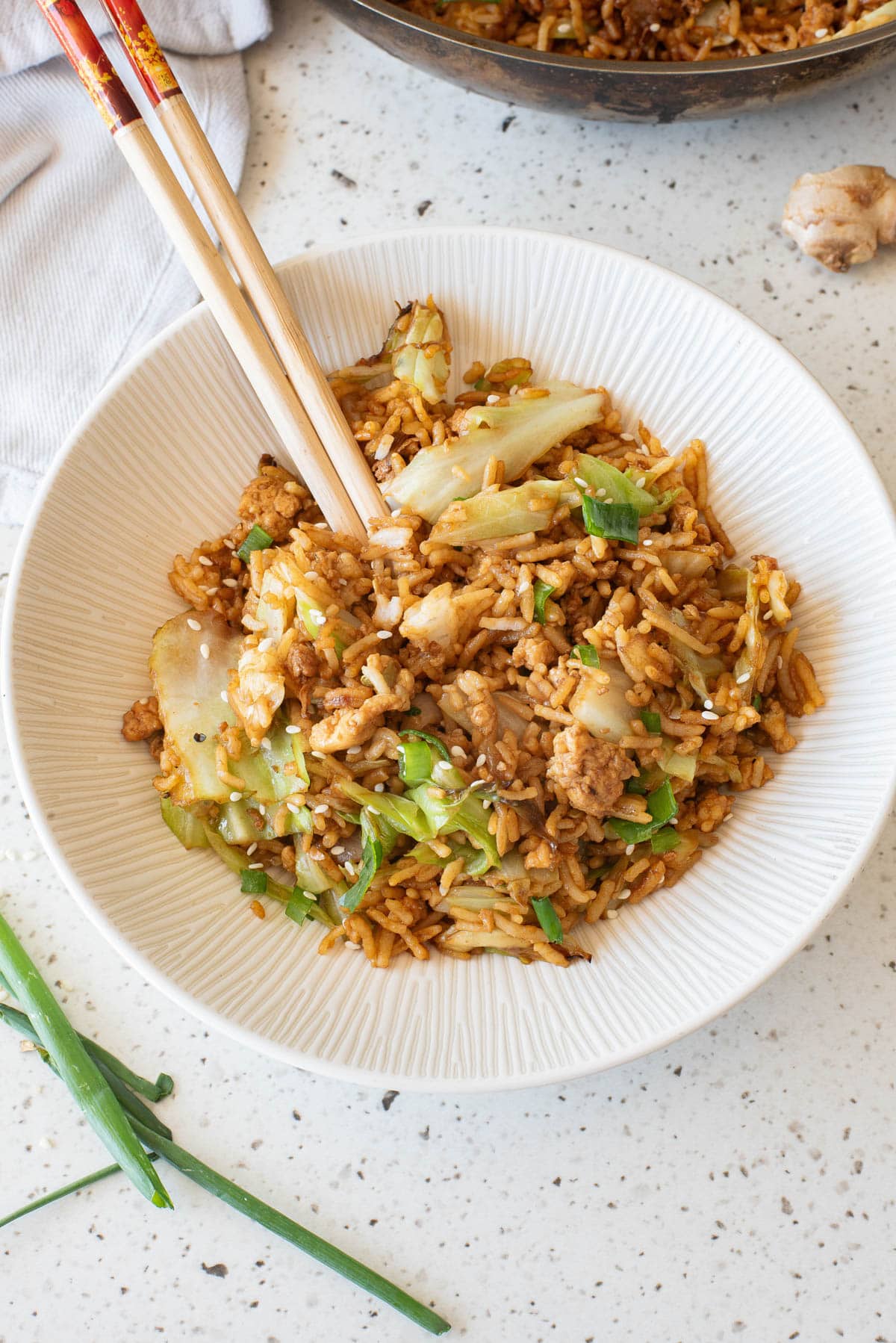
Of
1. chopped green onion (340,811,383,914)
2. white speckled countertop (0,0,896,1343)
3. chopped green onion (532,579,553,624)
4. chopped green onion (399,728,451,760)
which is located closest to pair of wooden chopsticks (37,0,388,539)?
chopped green onion (532,579,553,624)

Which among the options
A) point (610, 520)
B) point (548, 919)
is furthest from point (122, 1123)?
point (610, 520)

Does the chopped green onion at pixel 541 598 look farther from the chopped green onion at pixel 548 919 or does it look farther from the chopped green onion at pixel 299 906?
the chopped green onion at pixel 299 906

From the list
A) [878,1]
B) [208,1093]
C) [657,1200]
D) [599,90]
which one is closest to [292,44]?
[599,90]

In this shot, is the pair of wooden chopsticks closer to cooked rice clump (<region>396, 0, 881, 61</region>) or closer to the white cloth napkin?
the white cloth napkin

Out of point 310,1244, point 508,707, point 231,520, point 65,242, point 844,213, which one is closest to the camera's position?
point 508,707

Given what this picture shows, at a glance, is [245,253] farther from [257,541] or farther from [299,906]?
[299,906]

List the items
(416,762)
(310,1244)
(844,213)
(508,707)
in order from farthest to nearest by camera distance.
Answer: (844,213), (310,1244), (508,707), (416,762)
